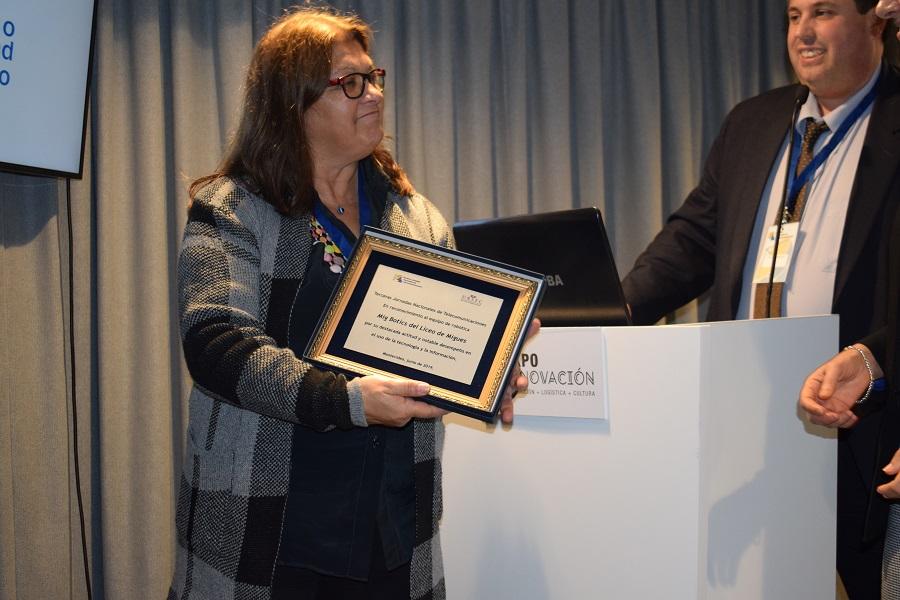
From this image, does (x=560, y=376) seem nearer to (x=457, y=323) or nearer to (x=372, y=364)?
(x=457, y=323)

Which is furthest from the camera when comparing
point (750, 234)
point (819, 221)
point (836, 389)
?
point (750, 234)

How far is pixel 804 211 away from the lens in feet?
7.22

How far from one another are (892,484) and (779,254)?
0.76 m

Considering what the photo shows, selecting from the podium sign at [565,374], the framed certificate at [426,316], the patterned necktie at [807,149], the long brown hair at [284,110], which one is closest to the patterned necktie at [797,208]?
the patterned necktie at [807,149]

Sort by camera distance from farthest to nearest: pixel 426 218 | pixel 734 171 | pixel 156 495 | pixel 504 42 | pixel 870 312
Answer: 1. pixel 504 42
2. pixel 156 495
3. pixel 734 171
4. pixel 870 312
5. pixel 426 218

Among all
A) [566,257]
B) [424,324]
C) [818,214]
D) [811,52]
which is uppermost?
[811,52]

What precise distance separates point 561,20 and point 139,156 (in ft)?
6.32

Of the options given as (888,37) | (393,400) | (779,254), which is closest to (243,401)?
(393,400)

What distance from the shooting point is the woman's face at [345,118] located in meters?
1.74

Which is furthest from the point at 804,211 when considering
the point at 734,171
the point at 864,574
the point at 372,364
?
the point at 372,364

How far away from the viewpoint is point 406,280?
1503 millimetres

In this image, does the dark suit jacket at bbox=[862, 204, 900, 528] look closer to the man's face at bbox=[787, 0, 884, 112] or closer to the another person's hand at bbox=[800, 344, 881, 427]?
the another person's hand at bbox=[800, 344, 881, 427]

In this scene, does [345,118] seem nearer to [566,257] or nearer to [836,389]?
[566,257]

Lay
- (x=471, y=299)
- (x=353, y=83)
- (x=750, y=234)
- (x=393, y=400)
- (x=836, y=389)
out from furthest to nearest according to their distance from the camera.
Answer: (x=750, y=234)
(x=353, y=83)
(x=836, y=389)
(x=471, y=299)
(x=393, y=400)
